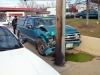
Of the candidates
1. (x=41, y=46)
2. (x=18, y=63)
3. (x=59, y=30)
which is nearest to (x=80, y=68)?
(x=59, y=30)

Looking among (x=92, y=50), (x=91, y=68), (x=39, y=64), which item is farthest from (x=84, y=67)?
(x=39, y=64)

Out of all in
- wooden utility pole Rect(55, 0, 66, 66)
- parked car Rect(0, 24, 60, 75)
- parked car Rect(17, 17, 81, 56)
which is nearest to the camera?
parked car Rect(0, 24, 60, 75)

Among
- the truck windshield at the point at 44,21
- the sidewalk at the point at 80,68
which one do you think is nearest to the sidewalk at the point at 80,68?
the sidewalk at the point at 80,68

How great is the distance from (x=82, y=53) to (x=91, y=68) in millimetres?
1990

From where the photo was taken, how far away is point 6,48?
3.30 m

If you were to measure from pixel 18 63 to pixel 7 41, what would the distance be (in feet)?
3.90

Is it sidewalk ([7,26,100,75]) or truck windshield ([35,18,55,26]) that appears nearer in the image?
sidewalk ([7,26,100,75])

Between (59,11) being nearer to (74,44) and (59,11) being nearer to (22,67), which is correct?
(74,44)

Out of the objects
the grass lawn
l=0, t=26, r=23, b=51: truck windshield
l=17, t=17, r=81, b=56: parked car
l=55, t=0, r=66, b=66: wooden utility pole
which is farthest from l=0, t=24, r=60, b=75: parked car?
the grass lawn

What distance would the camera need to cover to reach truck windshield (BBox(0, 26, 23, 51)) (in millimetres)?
3387

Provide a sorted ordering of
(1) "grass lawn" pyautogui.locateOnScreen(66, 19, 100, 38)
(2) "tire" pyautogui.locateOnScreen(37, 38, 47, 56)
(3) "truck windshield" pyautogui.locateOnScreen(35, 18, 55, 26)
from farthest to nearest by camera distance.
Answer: (1) "grass lawn" pyautogui.locateOnScreen(66, 19, 100, 38), (3) "truck windshield" pyautogui.locateOnScreen(35, 18, 55, 26), (2) "tire" pyautogui.locateOnScreen(37, 38, 47, 56)

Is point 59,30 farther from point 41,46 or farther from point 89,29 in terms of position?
point 89,29

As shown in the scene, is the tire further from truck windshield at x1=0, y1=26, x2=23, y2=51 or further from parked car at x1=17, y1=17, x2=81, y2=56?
truck windshield at x1=0, y1=26, x2=23, y2=51

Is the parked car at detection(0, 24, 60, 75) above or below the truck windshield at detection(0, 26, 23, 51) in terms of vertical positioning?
below
